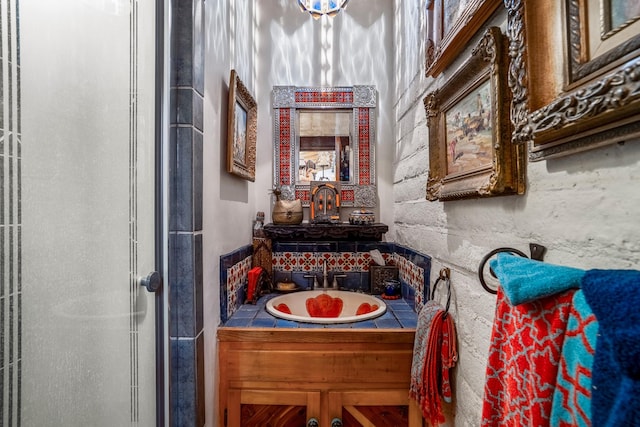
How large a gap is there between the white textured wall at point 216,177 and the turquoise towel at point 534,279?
90 centimetres

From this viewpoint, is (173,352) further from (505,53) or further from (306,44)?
(306,44)

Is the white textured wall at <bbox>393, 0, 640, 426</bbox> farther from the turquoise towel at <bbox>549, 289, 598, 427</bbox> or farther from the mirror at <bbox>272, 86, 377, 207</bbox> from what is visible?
the mirror at <bbox>272, 86, 377, 207</bbox>

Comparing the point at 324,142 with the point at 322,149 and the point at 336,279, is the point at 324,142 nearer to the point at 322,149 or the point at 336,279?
the point at 322,149

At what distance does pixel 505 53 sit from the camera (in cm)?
65

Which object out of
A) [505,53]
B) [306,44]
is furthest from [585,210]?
[306,44]

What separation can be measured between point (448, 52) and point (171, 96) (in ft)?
2.99

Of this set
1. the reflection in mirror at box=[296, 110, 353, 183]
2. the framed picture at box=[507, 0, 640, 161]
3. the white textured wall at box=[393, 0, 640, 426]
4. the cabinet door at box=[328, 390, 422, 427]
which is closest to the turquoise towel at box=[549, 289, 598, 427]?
the white textured wall at box=[393, 0, 640, 426]

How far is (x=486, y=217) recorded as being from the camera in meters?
0.75

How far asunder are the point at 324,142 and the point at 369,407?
137cm

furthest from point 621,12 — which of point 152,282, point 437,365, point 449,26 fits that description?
point 152,282

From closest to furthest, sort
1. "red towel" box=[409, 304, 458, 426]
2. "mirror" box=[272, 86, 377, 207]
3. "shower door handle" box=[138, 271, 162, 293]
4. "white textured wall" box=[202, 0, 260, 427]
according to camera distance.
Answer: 1. "shower door handle" box=[138, 271, 162, 293]
2. "red towel" box=[409, 304, 458, 426]
3. "white textured wall" box=[202, 0, 260, 427]
4. "mirror" box=[272, 86, 377, 207]

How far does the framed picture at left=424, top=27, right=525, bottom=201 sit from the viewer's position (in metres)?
0.64

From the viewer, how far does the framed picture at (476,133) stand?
0.64m

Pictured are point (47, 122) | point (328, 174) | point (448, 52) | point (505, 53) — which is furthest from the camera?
point (328, 174)
